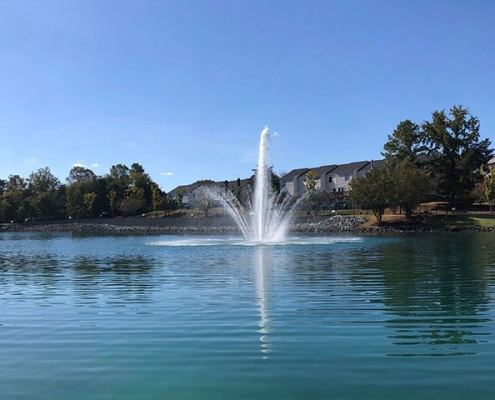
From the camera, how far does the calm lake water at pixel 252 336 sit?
25.3 feet

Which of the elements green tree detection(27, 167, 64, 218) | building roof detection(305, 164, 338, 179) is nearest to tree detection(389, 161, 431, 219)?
building roof detection(305, 164, 338, 179)

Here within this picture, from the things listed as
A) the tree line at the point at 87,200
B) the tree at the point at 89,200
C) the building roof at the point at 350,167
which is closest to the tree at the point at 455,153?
the building roof at the point at 350,167

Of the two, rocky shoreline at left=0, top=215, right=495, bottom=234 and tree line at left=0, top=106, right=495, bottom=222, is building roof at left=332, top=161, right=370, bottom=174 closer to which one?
tree line at left=0, top=106, right=495, bottom=222

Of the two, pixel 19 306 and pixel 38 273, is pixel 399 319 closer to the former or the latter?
pixel 19 306

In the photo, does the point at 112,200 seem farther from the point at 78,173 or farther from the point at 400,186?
the point at 400,186

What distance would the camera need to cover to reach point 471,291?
52.2 ft

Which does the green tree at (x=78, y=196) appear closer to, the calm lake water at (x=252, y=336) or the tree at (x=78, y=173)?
the tree at (x=78, y=173)

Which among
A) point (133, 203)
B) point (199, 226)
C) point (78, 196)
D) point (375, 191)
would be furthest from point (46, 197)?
point (375, 191)

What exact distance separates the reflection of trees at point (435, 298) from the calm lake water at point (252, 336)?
48mm

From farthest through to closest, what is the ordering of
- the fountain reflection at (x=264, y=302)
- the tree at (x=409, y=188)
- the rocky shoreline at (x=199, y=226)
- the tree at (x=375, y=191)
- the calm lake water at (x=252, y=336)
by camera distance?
the tree at (x=375, y=191) < the tree at (x=409, y=188) < the rocky shoreline at (x=199, y=226) < the fountain reflection at (x=264, y=302) < the calm lake water at (x=252, y=336)

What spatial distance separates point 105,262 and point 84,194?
97.0 metres

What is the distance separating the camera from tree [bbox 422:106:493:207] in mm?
78562

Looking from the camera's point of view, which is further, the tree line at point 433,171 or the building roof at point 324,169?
the building roof at point 324,169

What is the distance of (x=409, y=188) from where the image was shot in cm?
6800
